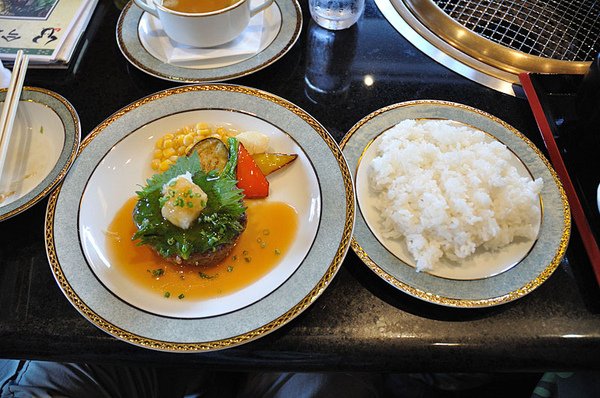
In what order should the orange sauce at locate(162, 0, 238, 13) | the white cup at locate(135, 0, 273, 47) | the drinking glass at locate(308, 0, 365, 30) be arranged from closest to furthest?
the white cup at locate(135, 0, 273, 47) → the orange sauce at locate(162, 0, 238, 13) → the drinking glass at locate(308, 0, 365, 30)

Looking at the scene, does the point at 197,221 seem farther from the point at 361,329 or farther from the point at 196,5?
the point at 196,5

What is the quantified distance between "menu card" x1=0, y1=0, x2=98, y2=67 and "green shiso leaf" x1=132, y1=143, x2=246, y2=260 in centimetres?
79

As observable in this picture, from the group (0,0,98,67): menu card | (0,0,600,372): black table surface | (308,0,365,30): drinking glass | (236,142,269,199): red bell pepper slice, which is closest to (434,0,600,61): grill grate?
(308,0,365,30): drinking glass

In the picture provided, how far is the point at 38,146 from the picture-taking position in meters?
1.46

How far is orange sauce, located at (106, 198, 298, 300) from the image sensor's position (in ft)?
3.78

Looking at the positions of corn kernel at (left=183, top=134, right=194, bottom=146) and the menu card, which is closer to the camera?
corn kernel at (left=183, top=134, right=194, bottom=146)

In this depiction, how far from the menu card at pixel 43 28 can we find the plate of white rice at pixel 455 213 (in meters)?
1.14

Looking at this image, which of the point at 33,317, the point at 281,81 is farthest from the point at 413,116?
the point at 33,317

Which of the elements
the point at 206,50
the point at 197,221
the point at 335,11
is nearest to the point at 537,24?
the point at 335,11

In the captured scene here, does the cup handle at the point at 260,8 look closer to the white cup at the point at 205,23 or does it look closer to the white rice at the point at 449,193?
the white cup at the point at 205,23

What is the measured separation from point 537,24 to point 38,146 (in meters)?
1.93

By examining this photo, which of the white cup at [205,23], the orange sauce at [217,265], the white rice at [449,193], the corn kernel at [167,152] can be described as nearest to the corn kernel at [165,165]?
the corn kernel at [167,152]

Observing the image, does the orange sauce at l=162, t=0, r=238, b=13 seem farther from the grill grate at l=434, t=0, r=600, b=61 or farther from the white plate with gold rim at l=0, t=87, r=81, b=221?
the grill grate at l=434, t=0, r=600, b=61

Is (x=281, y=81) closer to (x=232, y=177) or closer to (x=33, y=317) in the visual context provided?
(x=232, y=177)
